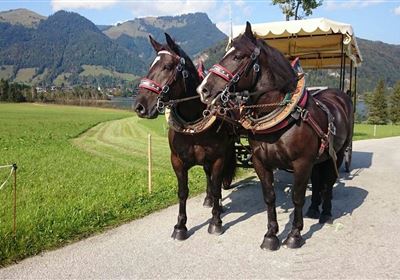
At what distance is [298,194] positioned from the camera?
4.59m

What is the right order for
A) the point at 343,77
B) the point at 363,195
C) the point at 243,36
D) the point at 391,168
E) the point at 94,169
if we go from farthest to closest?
1. the point at 94,169
2. the point at 391,168
3. the point at 343,77
4. the point at 363,195
5. the point at 243,36

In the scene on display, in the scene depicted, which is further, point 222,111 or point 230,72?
point 222,111

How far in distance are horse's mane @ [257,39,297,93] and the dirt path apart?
6.48 ft

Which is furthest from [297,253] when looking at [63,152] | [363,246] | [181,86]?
[63,152]

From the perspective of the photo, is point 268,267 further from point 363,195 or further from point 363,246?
point 363,195

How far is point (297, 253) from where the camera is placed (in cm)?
447

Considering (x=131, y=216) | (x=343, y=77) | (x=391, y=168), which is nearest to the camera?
(x=131, y=216)

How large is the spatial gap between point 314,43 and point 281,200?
4119mm

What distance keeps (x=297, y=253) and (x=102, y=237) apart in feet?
8.37

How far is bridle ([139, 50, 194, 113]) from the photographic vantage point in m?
4.14

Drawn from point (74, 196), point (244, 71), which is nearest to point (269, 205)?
point (244, 71)

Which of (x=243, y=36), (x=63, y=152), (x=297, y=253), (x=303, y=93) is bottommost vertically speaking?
(x=63, y=152)

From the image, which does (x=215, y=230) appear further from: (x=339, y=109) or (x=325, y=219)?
(x=339, y=109)

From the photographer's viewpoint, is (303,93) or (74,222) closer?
(303,93)
